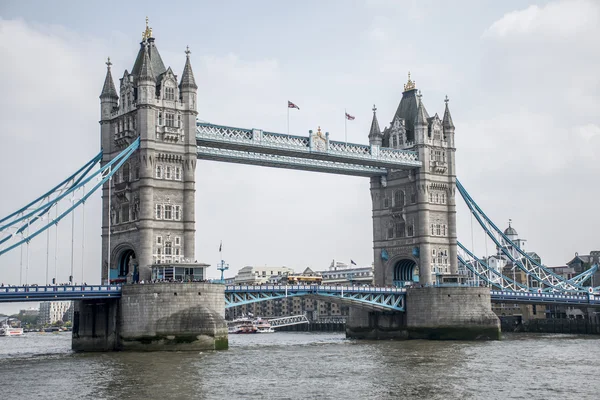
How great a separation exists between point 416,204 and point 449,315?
14.8 m

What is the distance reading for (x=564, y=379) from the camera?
1962 inches

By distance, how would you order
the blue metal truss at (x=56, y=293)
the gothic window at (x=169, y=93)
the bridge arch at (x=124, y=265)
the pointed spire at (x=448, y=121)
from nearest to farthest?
the blue metal truss at (x=56, y=293) → the bridge arch at (x=124, y=265) → the gothic window at (x=169, y=93) → the pointed spire at (x=448, y=121)

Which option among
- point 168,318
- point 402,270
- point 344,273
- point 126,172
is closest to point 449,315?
point 402,270

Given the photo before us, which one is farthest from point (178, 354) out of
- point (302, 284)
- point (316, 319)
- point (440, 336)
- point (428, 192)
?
point (316, 319)

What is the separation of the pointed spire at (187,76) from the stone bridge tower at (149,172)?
38 mm

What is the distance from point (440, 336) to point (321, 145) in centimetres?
2392

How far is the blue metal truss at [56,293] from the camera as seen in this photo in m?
64.4


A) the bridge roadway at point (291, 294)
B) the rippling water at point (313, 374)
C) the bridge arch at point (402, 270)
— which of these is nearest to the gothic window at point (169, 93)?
the bridge roadway at point (291, 294)

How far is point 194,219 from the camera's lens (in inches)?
3046

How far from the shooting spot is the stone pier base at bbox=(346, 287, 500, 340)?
8862 cm

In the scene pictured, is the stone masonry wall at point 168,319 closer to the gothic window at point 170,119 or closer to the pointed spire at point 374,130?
the gothic window at point 170,119

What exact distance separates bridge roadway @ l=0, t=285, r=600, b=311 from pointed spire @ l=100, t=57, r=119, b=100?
20569 millimetres

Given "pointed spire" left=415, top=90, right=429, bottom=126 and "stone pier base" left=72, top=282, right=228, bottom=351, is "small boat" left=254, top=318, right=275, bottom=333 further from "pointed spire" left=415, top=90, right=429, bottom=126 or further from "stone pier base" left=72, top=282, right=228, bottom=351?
"stone pier base" left=72, top=282, right=228, bottom=351

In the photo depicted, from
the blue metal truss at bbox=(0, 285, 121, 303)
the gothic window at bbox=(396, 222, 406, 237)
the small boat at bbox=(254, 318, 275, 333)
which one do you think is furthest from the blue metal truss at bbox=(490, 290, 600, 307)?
the small boat at bbox=(254, 318, 275, 333)
